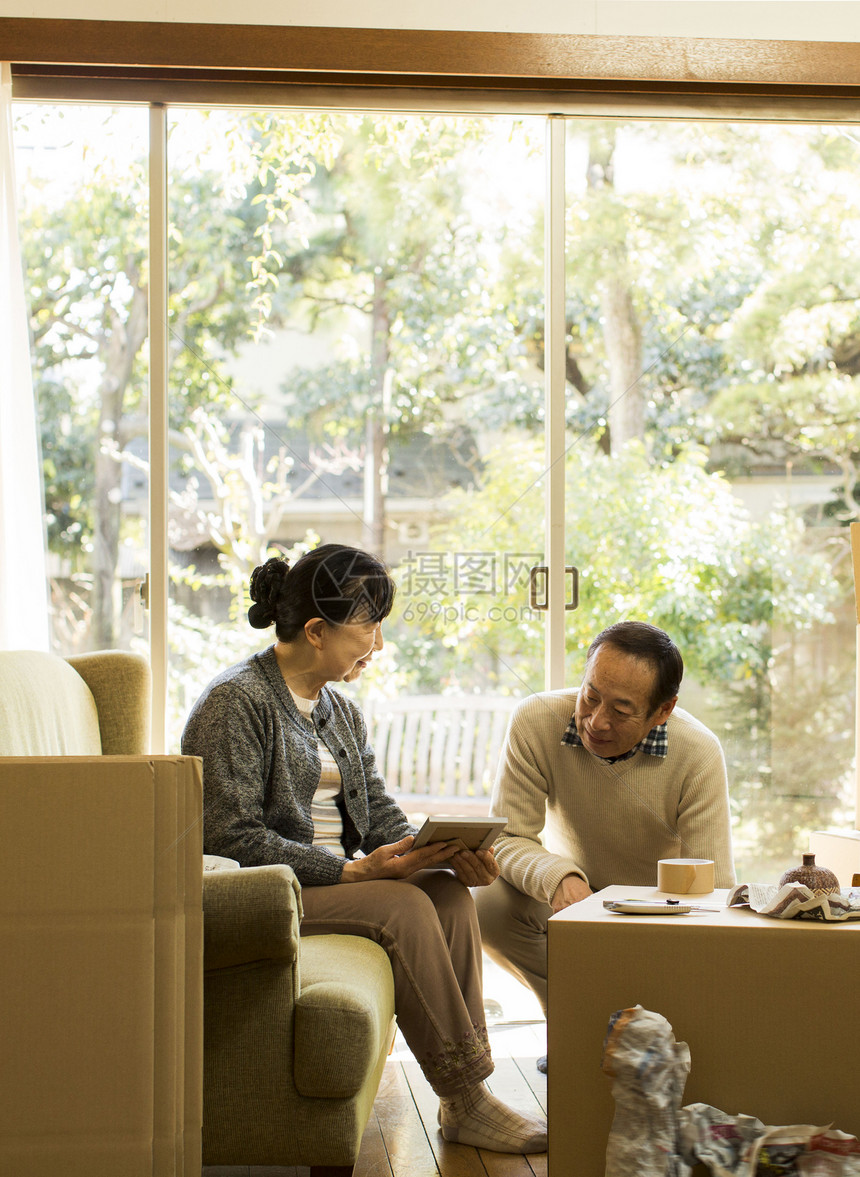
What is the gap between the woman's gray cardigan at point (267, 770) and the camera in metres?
1.88

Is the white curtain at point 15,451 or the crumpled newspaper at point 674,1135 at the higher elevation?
the white curtain at point 15,451

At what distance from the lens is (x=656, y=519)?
2799 millimetres

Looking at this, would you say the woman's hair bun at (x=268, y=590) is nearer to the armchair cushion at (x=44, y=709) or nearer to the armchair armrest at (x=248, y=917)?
the armchair cushion at (x=44, y=709)

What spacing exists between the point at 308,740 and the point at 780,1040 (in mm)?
1013

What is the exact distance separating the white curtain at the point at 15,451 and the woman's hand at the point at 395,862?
1.05m

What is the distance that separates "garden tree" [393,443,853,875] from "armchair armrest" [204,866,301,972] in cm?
124

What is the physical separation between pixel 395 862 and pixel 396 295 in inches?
57.0

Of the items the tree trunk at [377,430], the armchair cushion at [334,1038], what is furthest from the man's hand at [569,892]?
the tree trunk at [377,430]

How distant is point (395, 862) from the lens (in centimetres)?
196

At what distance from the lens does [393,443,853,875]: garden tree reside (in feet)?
9.02

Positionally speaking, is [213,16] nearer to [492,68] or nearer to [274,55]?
[274,55]

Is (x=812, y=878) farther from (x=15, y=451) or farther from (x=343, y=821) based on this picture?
(x=15, y=451)

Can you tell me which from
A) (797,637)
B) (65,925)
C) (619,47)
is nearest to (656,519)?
(797,637)

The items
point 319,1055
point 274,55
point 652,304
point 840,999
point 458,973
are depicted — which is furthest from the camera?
point 652,304
